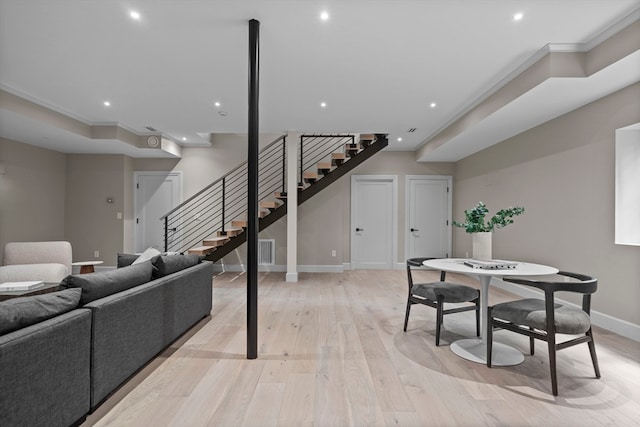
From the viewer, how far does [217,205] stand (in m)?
7.04

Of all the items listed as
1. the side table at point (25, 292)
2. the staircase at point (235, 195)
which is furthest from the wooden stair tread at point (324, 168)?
the side table at point (25, 292)

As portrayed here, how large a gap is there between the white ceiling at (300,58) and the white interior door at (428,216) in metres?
2.26

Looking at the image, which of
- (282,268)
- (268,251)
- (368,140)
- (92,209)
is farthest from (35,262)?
(368,140)

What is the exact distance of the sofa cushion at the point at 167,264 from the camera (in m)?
2.87

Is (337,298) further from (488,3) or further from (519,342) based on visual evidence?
(488,3)

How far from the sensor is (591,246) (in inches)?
143

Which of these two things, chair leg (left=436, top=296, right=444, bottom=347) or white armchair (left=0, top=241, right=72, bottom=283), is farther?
white armchair (left=0, top=241, right=72, bottom=283)

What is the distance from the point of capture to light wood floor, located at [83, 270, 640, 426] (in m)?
1.87

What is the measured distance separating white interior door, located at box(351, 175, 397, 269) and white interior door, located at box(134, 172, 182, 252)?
4.14 metres

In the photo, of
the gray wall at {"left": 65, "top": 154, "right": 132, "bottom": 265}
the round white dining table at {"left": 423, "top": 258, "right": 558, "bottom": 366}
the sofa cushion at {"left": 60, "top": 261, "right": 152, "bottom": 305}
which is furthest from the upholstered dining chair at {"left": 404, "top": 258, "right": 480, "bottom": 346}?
the gray wall at {"left": 65, "top": 154, "right": 132, "bottom": 265}

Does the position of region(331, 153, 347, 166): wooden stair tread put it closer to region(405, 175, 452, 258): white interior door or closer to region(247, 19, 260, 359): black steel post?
region(405, 175, 452, 258): white interior door

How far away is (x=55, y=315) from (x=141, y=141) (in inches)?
212

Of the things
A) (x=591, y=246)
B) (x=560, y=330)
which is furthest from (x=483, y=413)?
(x=591, y=246)

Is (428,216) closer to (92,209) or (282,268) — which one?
(282,268)
